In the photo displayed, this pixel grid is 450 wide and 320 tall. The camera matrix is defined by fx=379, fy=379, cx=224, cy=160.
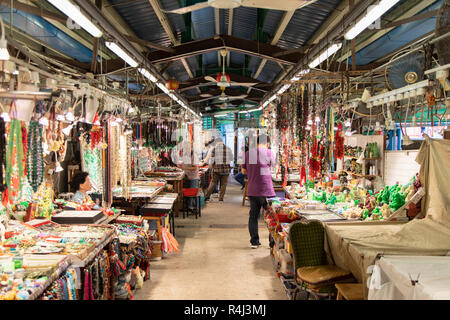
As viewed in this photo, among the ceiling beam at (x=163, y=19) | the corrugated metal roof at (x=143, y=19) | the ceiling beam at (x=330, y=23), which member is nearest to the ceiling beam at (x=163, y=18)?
the ceiling beam at (x=163, y=19)

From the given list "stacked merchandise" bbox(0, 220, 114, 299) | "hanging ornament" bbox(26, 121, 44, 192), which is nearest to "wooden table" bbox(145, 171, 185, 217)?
"stacked merchandise" bbox(0, 220, 114, 299)

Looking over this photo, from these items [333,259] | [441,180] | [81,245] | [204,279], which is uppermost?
[441,180]

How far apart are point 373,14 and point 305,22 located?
2.81 meters

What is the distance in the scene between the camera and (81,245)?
11.1ft

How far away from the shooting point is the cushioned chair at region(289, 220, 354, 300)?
3.65 meters

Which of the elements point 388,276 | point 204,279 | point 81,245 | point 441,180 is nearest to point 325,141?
point 441,180

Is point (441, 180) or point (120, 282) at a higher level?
point (441, 180)

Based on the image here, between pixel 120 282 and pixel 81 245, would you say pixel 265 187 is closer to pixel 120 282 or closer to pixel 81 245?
pixel 120 282

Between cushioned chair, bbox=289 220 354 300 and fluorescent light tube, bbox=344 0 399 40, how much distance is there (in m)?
2.05

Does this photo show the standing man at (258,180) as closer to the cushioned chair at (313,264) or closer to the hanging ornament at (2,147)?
the cushioned chair at (313,264)

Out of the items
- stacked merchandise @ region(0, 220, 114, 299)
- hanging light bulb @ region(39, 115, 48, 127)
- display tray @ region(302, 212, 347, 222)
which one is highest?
hanging light bulb @ region(39, 115, 48, 127)

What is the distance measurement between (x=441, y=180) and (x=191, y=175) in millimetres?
7318

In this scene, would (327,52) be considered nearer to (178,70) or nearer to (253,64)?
(253,64)

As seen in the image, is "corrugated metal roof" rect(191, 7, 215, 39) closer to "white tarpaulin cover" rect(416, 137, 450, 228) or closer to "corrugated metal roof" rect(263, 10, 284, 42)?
"corrugated metal roof" rect(263, 10, 284, 42)
